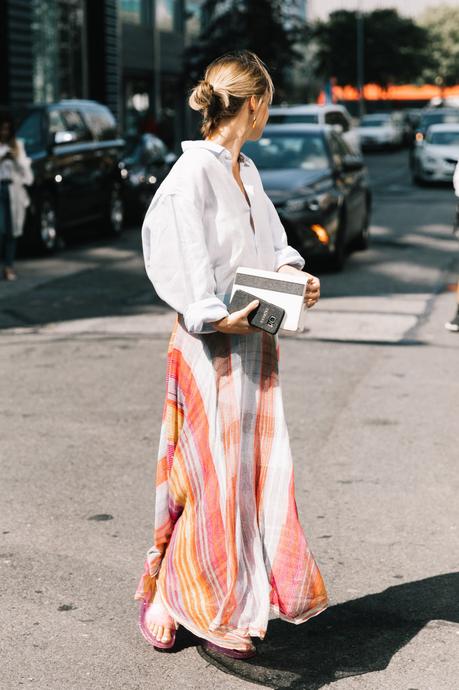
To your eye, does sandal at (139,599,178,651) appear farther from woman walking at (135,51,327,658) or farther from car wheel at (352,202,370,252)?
car wheel at (352,202,370,252)

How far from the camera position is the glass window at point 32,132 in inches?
607

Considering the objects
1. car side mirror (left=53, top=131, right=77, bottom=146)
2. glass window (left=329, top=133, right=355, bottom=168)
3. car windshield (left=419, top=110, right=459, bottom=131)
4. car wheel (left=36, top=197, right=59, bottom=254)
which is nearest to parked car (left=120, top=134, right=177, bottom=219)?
car side mirror (left=53, top=131, right=77, bottom=146)

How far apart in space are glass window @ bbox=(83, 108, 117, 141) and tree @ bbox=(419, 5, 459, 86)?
3399 inches

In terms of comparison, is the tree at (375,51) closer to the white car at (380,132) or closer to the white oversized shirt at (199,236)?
the white car at (380,132)

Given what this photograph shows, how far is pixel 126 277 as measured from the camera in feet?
43.9

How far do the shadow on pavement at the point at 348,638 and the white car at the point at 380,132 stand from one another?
43.6m

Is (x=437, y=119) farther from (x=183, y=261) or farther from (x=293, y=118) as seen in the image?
(x=183, y=261)

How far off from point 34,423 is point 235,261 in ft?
11.9

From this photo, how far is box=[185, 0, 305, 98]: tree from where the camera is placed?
32219mm

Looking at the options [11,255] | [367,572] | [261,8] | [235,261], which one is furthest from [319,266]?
[261,8]

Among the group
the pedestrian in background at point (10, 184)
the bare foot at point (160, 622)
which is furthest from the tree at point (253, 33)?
the bare foot at point (160, 622)

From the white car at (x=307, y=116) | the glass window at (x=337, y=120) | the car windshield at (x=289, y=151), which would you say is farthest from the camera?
the glass window at (x=337, y=120)

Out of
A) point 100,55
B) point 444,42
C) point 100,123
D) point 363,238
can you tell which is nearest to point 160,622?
point 363,238

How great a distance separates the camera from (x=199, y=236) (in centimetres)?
344
